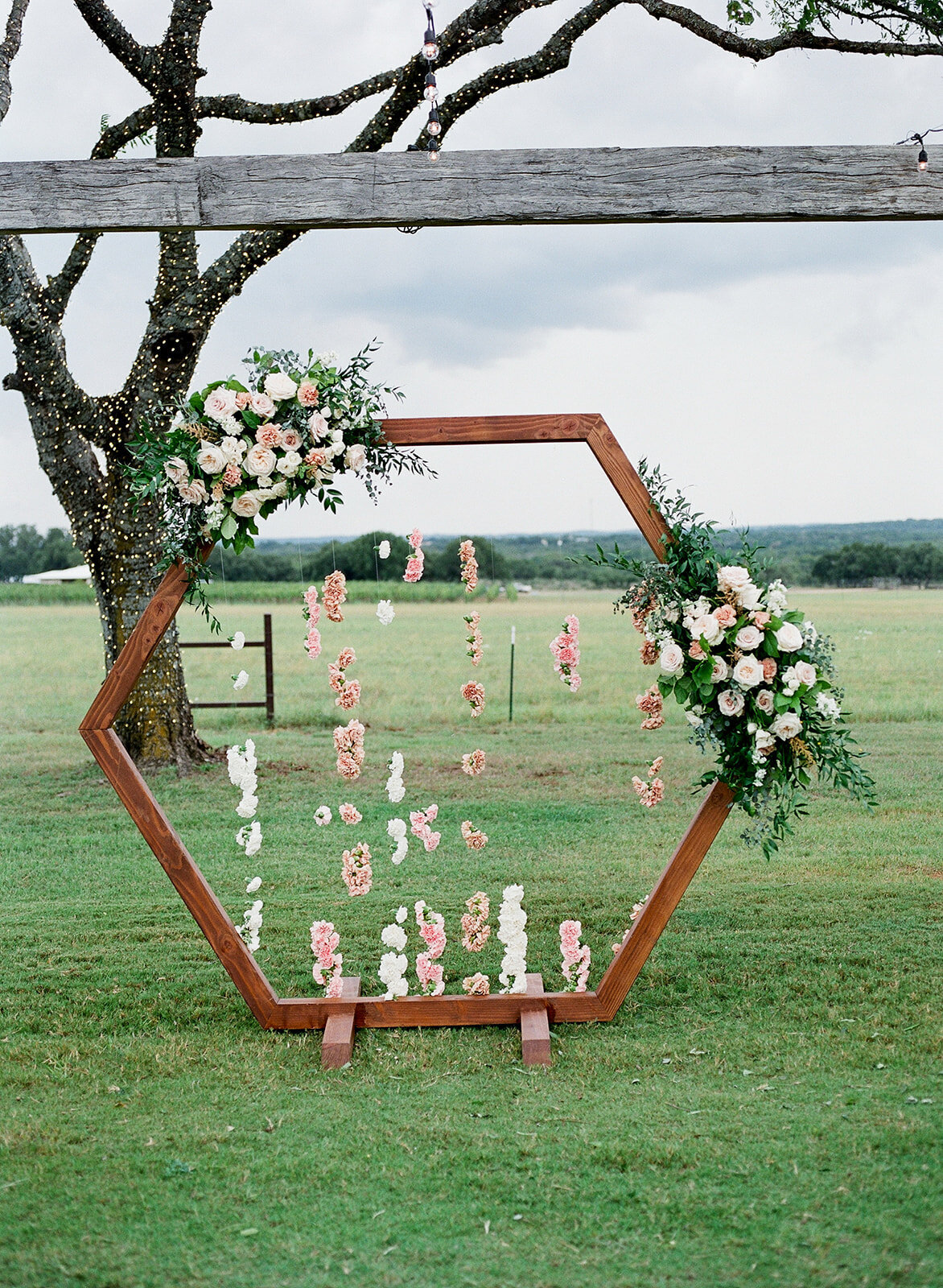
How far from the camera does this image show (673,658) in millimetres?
3561

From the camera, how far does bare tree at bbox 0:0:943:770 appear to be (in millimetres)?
7570

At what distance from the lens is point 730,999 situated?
4.15 meters

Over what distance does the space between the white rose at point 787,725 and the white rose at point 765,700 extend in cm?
4


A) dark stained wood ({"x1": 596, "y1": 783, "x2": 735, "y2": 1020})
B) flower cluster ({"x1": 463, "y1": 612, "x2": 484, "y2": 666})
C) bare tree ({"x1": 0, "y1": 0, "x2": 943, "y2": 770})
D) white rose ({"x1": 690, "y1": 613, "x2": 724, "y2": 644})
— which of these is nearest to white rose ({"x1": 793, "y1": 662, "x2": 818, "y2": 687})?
white rose ({"x1": 690, "y1": 613, "x2": 724, "y2": 644})

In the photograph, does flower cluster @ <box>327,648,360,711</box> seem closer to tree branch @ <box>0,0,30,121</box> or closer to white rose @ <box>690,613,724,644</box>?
white rose @ <box>690,613,724,644</box>

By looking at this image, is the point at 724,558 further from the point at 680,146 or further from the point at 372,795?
the point at 372,795

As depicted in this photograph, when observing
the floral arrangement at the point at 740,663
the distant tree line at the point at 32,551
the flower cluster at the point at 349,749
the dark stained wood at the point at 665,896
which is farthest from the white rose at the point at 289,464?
the distant tree line at the point at 32,551

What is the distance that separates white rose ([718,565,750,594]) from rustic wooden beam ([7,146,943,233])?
44.7 inches

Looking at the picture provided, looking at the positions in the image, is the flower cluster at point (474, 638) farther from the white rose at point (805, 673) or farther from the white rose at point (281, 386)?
the white rose at point (805, 673)

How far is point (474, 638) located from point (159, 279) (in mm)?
5143

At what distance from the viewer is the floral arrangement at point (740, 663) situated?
353cm

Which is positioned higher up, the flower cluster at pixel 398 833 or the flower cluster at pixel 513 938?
the flower cluster at pixel 398 833

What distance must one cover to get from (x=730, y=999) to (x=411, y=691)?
1004cm

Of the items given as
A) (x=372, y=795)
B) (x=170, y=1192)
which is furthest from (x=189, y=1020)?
(x=372, y=795)
